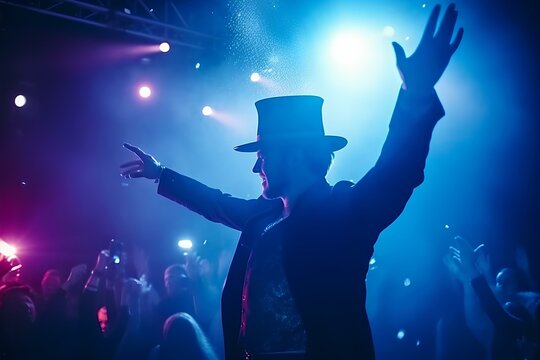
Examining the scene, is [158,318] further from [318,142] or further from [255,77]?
[255,77]

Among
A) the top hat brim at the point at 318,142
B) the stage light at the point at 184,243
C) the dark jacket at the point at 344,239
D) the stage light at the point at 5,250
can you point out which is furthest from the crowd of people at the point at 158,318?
the stage light at the point at 184,243

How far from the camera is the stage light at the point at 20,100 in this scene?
949 cm

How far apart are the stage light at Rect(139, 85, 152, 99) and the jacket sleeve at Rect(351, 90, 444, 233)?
365 inches

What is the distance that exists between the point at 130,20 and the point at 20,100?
3619 millimetres

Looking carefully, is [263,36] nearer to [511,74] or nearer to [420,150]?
[511,74]

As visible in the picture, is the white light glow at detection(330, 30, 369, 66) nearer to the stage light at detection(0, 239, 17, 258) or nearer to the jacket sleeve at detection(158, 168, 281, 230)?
the jacket sleeve at detection(158, 168, 281, 230)

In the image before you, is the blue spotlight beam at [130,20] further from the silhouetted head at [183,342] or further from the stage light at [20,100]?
the silhouetted head at [183,342]

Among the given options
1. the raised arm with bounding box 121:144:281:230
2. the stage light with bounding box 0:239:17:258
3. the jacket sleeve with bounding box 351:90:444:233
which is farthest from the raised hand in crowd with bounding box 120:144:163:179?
the stage light with bounding box 0:239:17:258

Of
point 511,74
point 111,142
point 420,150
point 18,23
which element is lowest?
point 420,150

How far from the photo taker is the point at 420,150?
5.96 ft

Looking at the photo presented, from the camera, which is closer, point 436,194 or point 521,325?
point 521,325

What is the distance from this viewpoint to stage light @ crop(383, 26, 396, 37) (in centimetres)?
834

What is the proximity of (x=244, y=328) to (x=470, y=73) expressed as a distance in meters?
6.89

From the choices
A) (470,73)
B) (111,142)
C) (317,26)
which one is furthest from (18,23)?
(470,73)
